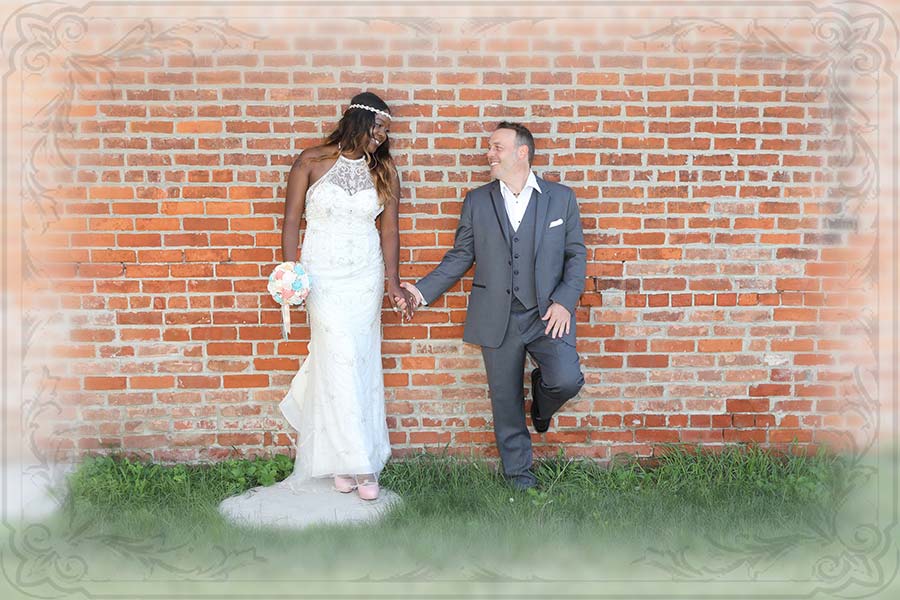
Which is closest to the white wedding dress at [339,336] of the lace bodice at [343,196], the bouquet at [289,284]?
the lace bodice at [343,196]

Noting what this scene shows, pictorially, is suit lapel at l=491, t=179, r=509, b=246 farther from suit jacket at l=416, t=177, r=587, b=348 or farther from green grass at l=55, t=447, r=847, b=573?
green grass at l=55, t=447, r=847, b=573

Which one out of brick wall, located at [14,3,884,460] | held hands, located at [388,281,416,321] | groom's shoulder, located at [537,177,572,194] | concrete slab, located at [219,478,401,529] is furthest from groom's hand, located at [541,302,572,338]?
concrete slab, located at [219,478,401,529]

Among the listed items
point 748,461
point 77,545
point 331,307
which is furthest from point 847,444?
point 77,545

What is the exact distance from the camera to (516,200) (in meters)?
4.57

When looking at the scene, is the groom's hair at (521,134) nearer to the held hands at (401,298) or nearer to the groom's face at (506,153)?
the groom's face at (506,153)

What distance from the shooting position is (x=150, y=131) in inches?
185

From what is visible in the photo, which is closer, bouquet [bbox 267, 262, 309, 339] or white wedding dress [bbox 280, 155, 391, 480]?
bouquet [bbox 267, 262, 309, 339]

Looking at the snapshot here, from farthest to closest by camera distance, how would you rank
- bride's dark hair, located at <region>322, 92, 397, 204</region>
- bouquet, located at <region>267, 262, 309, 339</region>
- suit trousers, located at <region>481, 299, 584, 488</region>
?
suit trousers, located at <region>481, 299, 584, 488</region> < bride's dark hair, located at <region>322, 92, 397, 204</region> < bouquet, located at <region>267, 262, 309, 339</region>

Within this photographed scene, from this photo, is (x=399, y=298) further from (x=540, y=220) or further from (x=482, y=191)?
(x=540, y=220)

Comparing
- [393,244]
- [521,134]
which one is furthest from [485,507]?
[521,134]

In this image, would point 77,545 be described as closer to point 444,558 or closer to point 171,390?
point 171,390

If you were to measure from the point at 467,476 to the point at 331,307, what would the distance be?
49.7 inches

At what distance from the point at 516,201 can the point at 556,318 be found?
2.23 feet

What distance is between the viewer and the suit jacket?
450 cm
